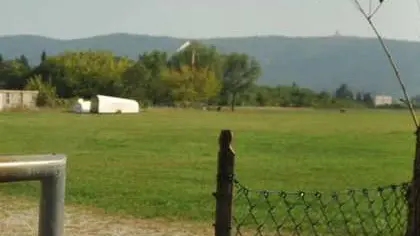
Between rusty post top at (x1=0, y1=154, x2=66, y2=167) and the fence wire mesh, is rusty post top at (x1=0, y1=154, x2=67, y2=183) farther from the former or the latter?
the fence wire mesh

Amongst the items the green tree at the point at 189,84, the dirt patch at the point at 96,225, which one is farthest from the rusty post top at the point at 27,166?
the green tree at the point at 189,84

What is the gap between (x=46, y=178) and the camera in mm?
2336

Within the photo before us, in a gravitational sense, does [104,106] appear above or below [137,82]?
below

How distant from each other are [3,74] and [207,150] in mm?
89810

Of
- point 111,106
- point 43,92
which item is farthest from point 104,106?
point 43,92

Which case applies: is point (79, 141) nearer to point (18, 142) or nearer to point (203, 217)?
point (18, 142)

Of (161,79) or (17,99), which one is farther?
(161,79)

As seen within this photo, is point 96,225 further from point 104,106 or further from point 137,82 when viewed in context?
point 137,82

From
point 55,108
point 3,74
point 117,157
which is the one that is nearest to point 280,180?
point 117,157

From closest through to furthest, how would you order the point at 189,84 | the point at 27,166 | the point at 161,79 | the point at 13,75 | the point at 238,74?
the point at 27,166 < the point at 161,79 < the point at 189,84 < the point at 13,75 < the point at 238,74

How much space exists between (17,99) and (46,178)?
78451mm

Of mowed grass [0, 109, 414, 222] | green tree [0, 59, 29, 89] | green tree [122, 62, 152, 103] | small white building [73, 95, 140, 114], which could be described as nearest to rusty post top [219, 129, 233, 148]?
mowed grass [0, 109, 414, 222]

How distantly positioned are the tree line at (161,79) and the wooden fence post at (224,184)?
81.0 meters

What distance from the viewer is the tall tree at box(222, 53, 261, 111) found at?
12316 centimetres
